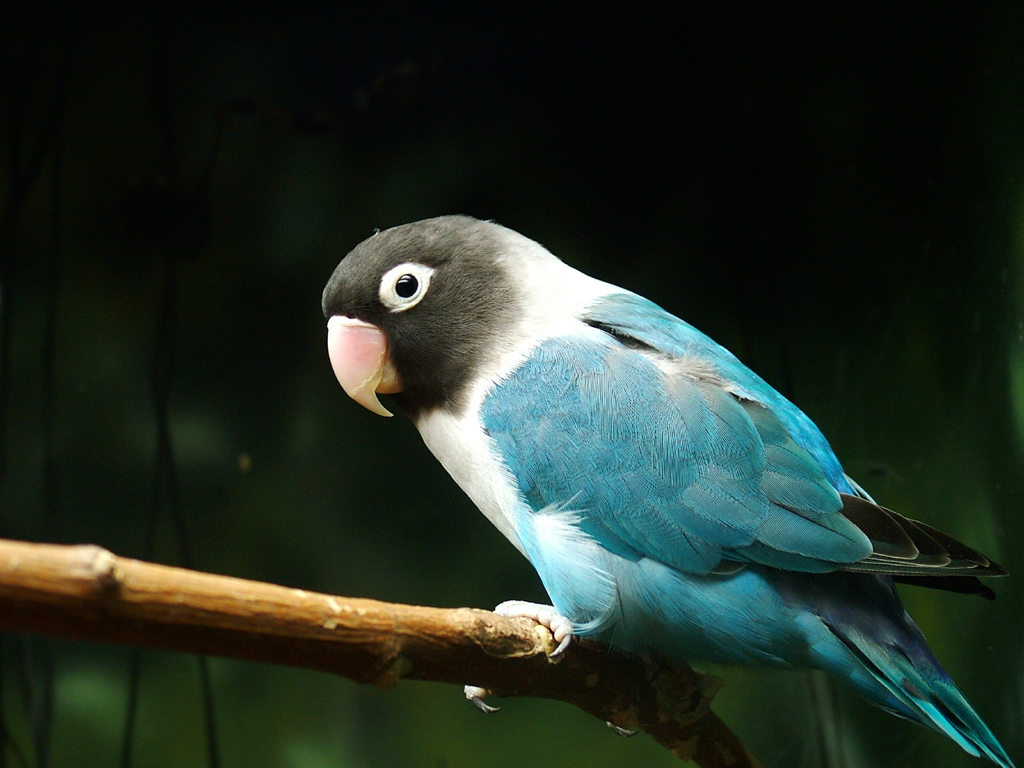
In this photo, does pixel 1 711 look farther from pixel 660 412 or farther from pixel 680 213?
pixel 680 213

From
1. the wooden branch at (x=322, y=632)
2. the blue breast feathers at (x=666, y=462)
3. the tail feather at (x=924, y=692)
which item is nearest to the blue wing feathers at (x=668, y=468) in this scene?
the blue breast feathers at (x=666, y=462)

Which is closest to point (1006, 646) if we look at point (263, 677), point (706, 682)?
point (706, 682)

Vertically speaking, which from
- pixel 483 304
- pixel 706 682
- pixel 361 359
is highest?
pixel 483 304

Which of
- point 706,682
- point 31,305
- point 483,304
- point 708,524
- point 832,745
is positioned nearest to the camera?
point 708,524

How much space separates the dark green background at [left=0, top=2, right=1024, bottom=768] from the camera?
232cm

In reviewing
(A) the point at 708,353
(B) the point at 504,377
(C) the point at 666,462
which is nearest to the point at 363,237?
(B) the point at 504,377

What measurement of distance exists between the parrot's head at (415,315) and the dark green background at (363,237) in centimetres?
94

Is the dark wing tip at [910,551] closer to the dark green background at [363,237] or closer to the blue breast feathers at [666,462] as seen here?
the blue breast feathers at [666,462]

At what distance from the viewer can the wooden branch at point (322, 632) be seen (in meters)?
0.84

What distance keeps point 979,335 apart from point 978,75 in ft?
2.23

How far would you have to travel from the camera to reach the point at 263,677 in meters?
2.67

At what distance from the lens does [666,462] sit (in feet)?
4.98

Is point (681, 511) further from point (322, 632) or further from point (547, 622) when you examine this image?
point (322, 632)

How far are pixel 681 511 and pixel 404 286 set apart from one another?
0.82 metres
